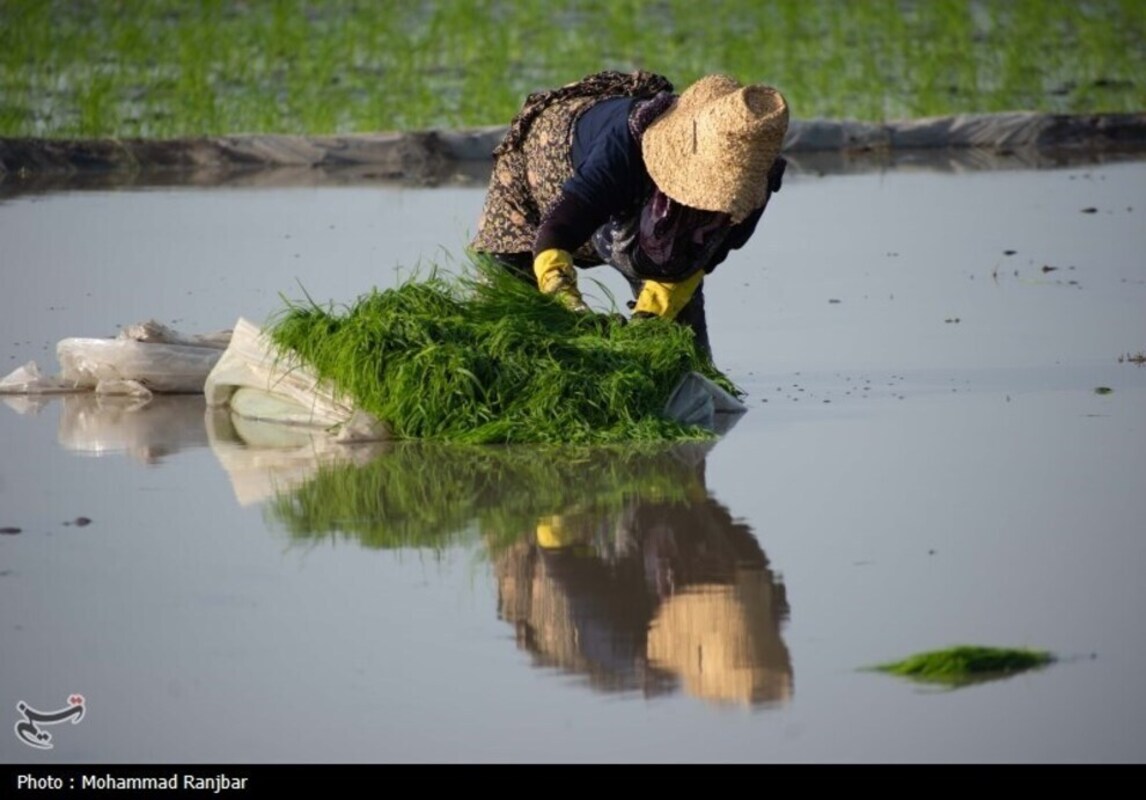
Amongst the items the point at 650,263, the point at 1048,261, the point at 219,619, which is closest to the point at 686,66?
the point at 1048,261

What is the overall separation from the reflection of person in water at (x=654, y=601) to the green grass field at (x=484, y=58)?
799cm

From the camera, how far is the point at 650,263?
21.4 feet

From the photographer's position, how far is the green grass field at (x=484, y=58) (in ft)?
43.8

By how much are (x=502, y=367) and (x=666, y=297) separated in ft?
1.92

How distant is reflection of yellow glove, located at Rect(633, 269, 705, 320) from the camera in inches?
261

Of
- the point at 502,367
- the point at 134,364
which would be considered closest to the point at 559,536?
the point at 502,367

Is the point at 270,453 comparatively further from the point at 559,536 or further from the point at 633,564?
the point at 633,564

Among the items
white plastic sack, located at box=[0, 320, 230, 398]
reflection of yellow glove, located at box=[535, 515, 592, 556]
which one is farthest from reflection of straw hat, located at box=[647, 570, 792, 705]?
white plastic sack, located at box=[0, 320, 230, 398]

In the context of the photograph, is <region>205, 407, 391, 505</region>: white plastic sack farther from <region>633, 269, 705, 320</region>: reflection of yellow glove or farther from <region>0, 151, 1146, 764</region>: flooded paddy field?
<region>633, 269, 705, 320</region>: reflection of yellow glove

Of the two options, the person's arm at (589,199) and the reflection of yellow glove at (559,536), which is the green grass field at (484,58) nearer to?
the person's arm at (589,199)

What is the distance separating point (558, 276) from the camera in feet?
21.5

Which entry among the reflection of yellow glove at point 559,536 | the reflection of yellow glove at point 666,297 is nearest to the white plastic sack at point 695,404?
the reflection of yellow glove at point 666,297

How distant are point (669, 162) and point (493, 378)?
699 millimetres

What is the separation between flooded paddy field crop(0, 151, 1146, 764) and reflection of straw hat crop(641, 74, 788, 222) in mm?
622
